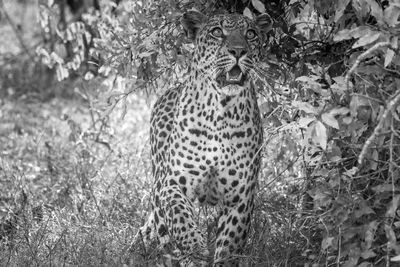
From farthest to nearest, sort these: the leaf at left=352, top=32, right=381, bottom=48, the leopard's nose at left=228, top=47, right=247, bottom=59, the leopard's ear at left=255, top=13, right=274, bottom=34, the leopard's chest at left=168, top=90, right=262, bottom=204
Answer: the leopard's ear at left=255, top=13, right=274, bottom=34
the leopard's chest at left=168, top=90, right=262, bottom=204
the leopard's nose at left=228, top=47, right=247, bottom=59
the leaf at left=352, top=32, right=381, bottom=48

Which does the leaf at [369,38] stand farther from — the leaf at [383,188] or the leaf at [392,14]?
the leaf at [383,188]

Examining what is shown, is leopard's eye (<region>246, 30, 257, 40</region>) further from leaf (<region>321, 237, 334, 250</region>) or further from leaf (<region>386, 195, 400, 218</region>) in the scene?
leaf (<region>386, 195, 400, 218</region>)

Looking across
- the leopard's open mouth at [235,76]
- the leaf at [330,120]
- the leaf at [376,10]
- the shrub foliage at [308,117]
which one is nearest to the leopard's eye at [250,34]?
the shrub foliage at [308,117]

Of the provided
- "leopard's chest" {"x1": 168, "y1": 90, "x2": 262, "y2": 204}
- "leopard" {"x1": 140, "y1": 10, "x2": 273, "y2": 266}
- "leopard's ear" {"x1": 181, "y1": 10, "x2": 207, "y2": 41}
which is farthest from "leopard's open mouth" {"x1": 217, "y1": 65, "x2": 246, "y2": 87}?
"leopard's ear" {"x1": 181, "y1": 10, "x2": 207, "y2": 41}

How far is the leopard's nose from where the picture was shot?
5191mm

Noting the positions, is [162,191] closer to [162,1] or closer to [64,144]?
[162,1]

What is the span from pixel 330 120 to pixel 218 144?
1.39 m

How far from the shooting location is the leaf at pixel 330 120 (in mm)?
4027

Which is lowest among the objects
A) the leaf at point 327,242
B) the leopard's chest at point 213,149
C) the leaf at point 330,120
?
the leaf at point 327,242

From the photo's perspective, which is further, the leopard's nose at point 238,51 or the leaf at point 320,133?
the leopard's nose at point 238,51

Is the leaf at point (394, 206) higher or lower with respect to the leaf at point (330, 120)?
lower

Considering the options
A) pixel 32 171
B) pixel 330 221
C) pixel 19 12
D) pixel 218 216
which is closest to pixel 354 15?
pixel 330 221

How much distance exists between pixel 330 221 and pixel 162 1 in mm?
1991

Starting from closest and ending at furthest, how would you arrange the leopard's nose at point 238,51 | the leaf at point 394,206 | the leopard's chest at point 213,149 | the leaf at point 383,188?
the leaf at point 394,206, the leaf at point 383,188, the leopard's nose at point 238,51, the leopard's chest at point 213,149
